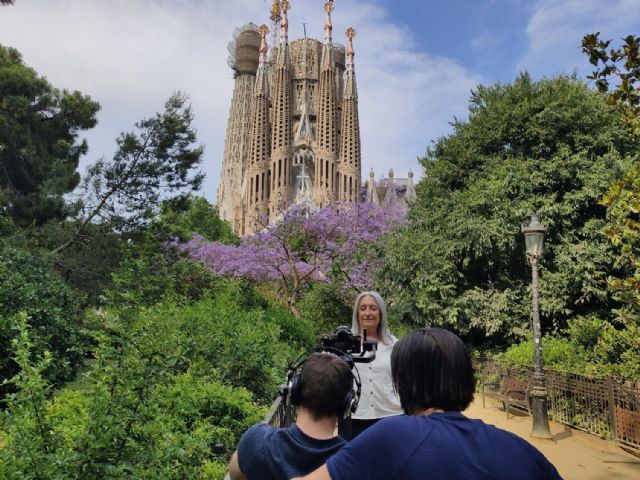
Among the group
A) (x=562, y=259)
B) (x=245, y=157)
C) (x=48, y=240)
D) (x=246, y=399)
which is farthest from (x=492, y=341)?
(x=245, y=157)

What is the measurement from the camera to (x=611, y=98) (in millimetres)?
4477

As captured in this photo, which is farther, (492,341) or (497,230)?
(492,341)

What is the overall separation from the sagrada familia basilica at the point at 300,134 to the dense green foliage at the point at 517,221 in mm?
35371

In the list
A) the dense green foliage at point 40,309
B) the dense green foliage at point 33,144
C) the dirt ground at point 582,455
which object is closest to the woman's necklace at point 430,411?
the dirt ground at point 582,455

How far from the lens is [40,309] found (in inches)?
291

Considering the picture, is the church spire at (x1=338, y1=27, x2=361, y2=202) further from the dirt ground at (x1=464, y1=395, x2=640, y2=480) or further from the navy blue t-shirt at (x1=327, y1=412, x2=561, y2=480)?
the navy blue t-shirt at (x1=327, y1=412, x2=561, y2=480)

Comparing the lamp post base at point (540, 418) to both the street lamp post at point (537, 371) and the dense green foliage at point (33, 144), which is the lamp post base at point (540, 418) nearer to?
the street lamp post at point (537, 371)

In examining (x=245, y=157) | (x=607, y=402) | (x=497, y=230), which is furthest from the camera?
(x=245, y=157)

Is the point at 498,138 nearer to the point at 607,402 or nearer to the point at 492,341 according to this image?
the point at 492,341

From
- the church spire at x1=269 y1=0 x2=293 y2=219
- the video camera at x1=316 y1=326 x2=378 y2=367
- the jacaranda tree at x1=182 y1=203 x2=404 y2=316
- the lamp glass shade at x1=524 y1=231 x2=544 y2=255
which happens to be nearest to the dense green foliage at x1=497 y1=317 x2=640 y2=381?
the lamp glass shade at x1=524 y1=231 x2=544 y2=255

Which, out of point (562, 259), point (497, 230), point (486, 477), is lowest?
point (486, 477)

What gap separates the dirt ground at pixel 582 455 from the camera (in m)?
5.91

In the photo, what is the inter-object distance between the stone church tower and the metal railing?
135 ft

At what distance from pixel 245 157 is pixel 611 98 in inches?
2459
